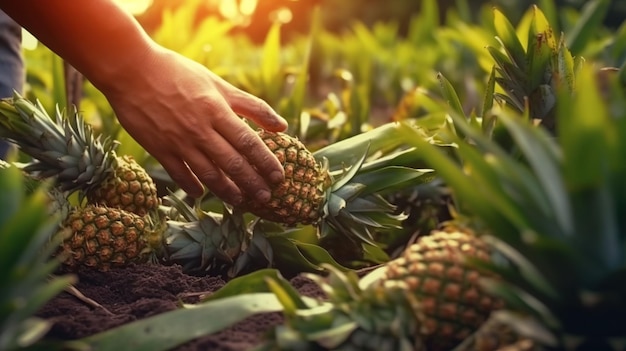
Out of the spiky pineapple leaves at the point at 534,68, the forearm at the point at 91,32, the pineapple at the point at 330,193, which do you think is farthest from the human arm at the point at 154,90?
the spiky pineapple leaves at the point at 534,68

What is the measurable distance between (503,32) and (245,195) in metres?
0.81

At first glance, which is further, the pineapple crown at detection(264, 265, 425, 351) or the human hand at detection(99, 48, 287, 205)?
the human hand at detection(99, 48, 287, 205)

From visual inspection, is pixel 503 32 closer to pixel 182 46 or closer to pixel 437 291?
pixel 437 291

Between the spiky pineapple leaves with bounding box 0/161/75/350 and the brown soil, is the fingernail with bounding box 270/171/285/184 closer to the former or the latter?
the brown soil

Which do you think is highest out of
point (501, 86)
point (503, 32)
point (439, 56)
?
point (503, 32)

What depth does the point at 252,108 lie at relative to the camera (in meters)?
1.97

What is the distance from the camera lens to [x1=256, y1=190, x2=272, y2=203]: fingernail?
1.92 metres

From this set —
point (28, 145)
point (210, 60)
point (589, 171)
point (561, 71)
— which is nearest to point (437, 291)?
point (589, 171)

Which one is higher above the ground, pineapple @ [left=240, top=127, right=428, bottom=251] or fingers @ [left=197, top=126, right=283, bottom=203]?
fingers @ [left=197, top=126, right=283, bottom=203]

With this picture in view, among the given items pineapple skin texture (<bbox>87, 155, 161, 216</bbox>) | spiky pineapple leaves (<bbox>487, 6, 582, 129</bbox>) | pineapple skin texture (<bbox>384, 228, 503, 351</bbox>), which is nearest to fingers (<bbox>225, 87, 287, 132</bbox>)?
pineapple skin texture (<bbox>87, 155, 161, 216</bbox>)

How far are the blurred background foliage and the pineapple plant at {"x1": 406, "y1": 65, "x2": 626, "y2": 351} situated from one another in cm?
138

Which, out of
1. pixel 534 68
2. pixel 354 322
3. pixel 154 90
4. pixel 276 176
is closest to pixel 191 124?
pixel 154 90

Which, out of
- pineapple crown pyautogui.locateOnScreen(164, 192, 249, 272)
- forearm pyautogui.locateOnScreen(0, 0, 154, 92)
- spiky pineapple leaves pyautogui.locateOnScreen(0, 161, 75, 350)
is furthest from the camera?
pineapple crown pyautogui.locateOnScreen(164, 192, 249, 272)

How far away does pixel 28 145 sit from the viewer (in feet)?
6.62
